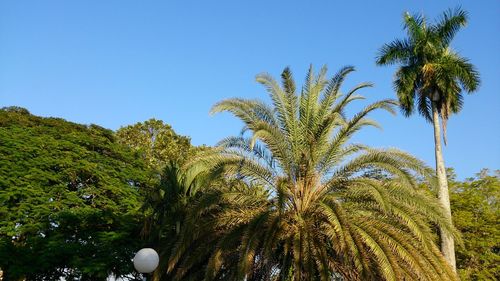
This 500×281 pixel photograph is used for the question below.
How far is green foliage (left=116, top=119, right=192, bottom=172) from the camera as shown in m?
33.1

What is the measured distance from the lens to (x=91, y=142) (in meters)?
23.5

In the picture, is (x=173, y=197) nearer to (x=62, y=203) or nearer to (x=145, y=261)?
(x=62, y=203)

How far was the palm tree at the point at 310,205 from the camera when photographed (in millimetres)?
10812

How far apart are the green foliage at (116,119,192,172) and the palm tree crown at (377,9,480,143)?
17.7 meters

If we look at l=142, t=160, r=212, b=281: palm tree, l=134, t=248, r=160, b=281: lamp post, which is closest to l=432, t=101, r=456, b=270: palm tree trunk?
l=142, t=160, r=212, b=281: palm tree

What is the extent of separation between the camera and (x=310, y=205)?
39.3 feet

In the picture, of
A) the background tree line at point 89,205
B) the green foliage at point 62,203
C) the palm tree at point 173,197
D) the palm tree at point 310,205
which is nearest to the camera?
the palm tree at point 310,205

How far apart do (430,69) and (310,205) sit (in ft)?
30.3

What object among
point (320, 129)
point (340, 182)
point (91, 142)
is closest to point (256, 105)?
point (320, 129)

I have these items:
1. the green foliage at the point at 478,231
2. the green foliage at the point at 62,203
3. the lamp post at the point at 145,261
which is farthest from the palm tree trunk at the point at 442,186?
the green foliage at the point at 62,203

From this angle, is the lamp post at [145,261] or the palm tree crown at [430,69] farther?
the palm tree crown at [430,69]

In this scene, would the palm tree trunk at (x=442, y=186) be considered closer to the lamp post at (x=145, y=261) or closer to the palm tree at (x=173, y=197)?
the palm tree at (x=173, y=197)

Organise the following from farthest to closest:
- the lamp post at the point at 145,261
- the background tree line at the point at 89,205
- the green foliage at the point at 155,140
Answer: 1. the green foliage at the point at 155,140
2. the background tree line at the point at 89,205
3. the lamp post at the point at 145,261

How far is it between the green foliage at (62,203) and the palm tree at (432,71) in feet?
40.6
